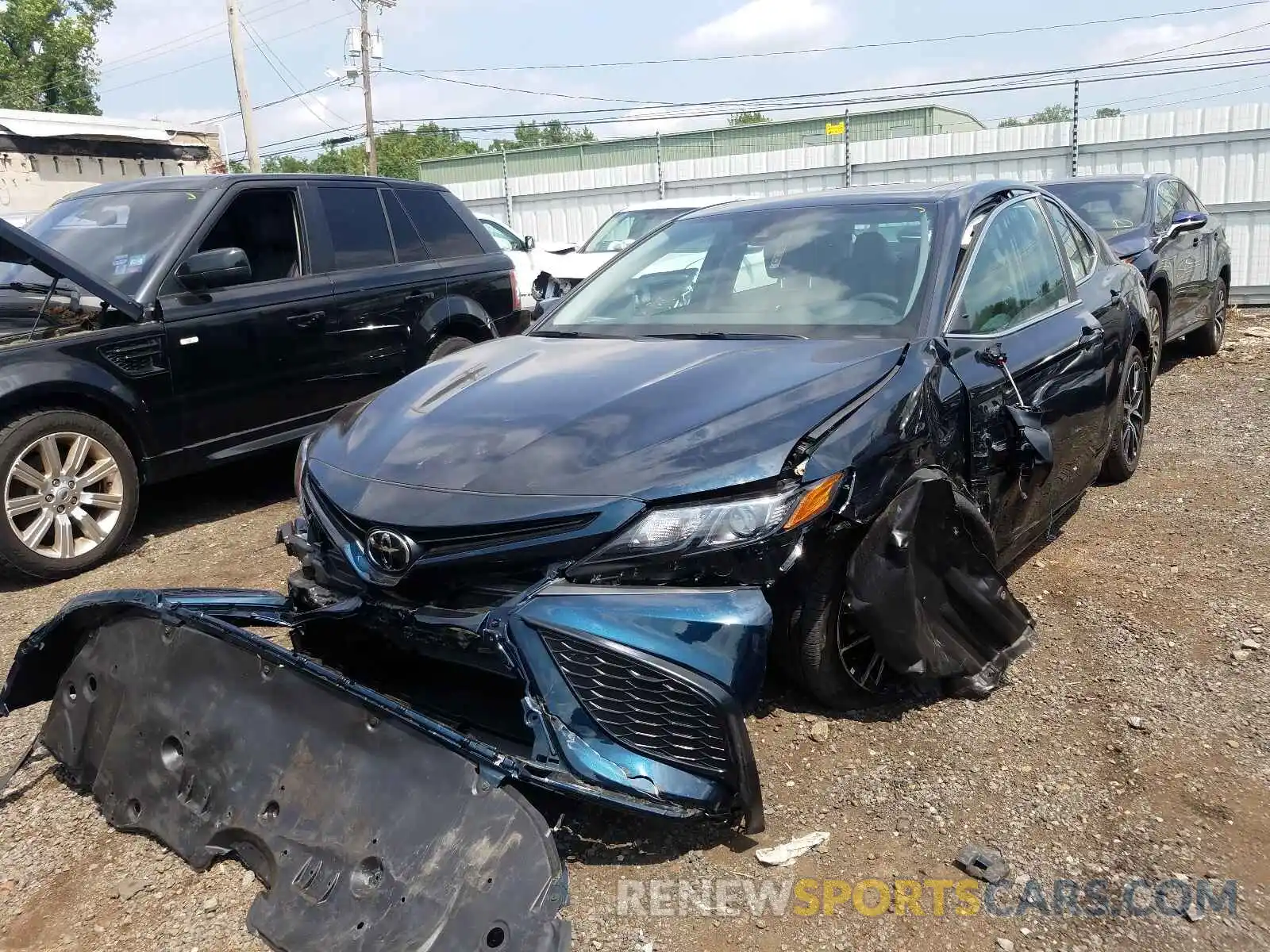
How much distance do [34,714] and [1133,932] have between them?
350cm

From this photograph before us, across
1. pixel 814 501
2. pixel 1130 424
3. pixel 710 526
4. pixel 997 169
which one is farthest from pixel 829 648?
pixel 997 169

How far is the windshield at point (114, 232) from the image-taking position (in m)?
5.50

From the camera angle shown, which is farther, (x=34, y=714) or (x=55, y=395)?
(x=55, y=395)

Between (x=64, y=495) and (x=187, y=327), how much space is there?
1.05m

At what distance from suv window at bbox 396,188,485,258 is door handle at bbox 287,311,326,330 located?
115cm

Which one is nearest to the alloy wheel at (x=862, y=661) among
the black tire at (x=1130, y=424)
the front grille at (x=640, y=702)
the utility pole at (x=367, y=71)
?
the front grille at (x=640, y=702)

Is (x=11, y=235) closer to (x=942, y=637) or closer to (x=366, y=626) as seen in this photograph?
(x=366, y=626)

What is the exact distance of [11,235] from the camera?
4617 millimetres

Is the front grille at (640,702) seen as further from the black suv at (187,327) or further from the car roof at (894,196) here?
the black suv at (187,327)

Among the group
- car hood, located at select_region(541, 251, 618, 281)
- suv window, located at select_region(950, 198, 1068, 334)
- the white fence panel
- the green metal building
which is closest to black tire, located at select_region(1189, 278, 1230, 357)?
the white fence panel

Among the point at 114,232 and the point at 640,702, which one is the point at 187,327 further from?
the point at 640,702

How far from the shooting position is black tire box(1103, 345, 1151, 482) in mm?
5391

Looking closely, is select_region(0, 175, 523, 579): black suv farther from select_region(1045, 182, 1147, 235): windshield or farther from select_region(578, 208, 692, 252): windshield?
select_region(1045, 182, 1147, 235): windshield

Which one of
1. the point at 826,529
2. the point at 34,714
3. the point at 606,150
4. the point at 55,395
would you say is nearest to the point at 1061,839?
the point at 826,529
